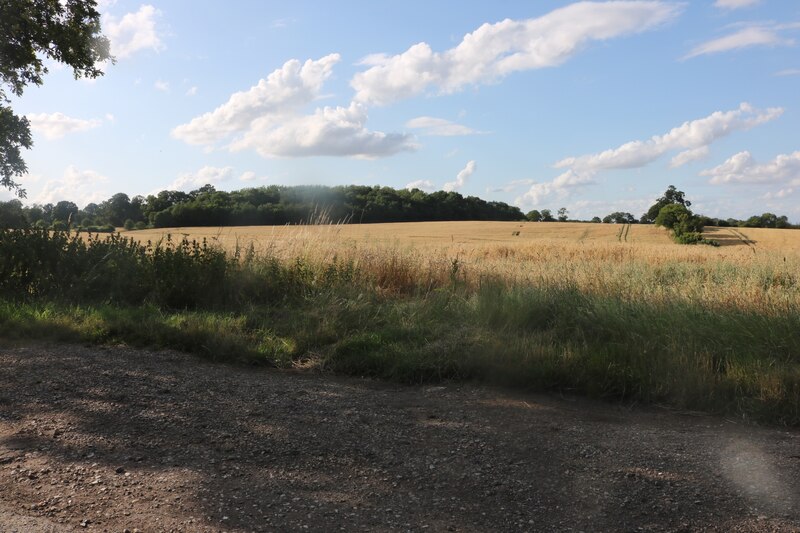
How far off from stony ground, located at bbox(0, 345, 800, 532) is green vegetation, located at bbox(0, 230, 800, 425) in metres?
0.52

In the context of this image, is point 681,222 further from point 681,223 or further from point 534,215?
point 534,215

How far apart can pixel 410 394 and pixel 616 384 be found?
1.98 meters

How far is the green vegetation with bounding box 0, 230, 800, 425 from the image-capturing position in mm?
6074

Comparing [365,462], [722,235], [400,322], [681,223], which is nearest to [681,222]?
[681,223]

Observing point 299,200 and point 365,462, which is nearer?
point 365,462

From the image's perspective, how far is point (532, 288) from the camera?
9.39m

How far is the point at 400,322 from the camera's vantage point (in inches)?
334

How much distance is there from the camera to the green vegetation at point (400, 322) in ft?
19.9

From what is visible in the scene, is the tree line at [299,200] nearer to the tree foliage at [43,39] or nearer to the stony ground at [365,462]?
the tree foliage at [43,39]

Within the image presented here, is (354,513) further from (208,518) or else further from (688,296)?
(688,296)

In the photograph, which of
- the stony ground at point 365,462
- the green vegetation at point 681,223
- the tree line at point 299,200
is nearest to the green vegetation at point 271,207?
the tree line at point 299,200

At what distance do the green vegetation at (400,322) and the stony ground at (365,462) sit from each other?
1.72 feet

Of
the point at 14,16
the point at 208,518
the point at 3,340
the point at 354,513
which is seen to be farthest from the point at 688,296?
the point at 14,16

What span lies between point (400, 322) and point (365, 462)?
4364 mm
